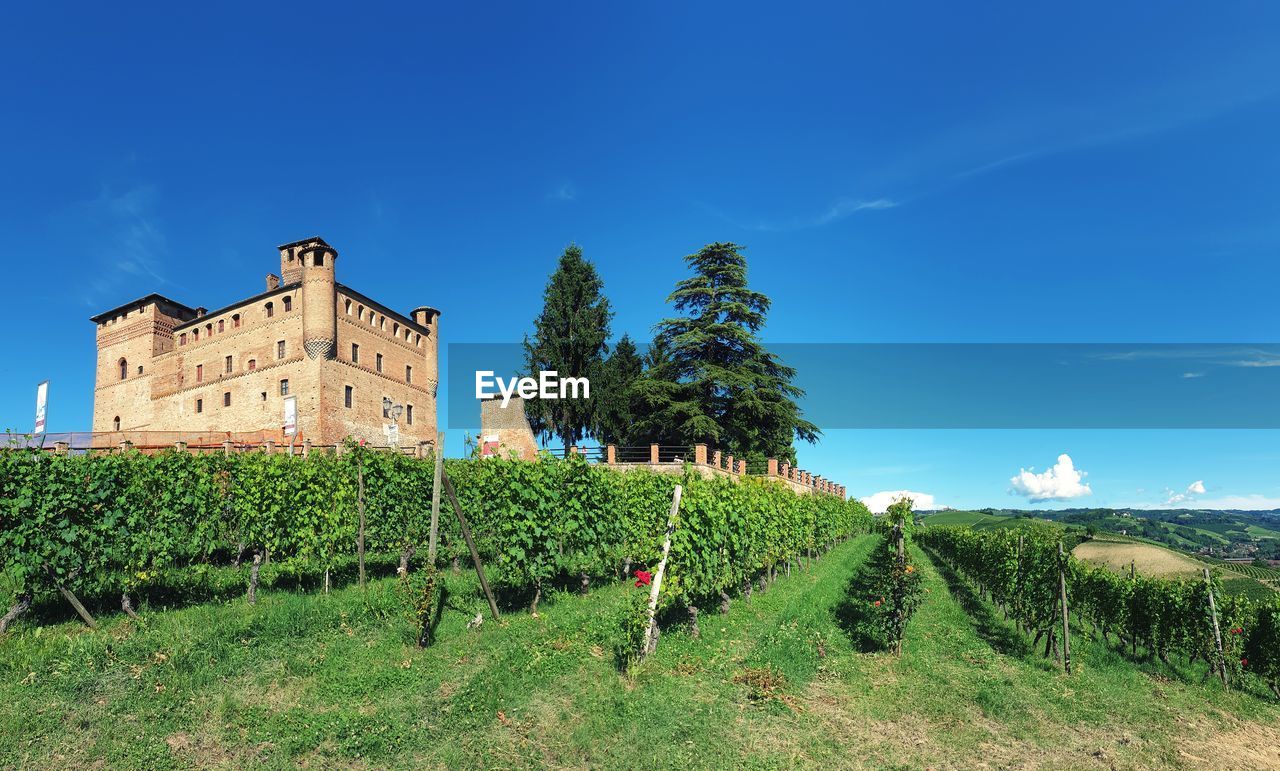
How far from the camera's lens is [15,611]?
7.68 metres

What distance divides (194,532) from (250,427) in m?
35.2

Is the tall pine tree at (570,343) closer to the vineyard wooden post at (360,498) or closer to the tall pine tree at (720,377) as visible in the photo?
the tall pine tree at (720,377)

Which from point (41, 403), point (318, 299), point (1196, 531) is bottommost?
point (1196, 531)

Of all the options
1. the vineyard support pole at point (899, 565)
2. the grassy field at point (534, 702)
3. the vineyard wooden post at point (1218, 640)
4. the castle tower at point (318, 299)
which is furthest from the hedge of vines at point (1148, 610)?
the castle tower at point (318, 299)

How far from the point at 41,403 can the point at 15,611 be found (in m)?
32.7

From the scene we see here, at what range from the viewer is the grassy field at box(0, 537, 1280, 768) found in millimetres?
5766

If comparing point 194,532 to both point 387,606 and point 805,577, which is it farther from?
point 805,577

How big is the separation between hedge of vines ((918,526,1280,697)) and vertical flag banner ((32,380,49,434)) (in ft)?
132

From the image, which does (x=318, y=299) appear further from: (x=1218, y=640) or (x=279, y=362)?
(x=1218, y=640)

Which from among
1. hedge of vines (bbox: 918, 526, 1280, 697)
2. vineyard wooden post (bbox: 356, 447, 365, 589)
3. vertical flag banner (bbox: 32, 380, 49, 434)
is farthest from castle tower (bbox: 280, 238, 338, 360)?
hedge of vines (bbox: 918, 526, 1280, 697)

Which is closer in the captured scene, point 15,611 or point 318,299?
point 15,611

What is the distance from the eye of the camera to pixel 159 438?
113ft

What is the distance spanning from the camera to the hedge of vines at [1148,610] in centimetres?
1025

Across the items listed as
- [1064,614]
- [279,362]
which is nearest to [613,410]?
[279,362]
